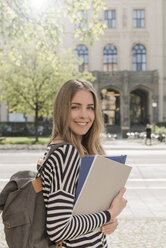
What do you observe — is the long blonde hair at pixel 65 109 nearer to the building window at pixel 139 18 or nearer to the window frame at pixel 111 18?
the window frame at pixel 111 18

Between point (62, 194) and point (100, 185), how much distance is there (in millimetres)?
291

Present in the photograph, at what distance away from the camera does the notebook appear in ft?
5.47

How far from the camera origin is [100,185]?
1745 mm

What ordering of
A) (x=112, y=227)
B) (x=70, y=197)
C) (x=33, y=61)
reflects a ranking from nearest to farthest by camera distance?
(x=70, y=197)
(x=112, y=227)
(x=33, y=61)

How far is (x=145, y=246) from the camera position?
4.09 metres

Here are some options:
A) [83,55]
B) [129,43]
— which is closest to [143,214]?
[83,55]

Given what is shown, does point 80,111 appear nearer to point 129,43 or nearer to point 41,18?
point 41,18

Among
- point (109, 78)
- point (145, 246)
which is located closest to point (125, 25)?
point (109, 78)

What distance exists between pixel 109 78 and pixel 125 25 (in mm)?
7743

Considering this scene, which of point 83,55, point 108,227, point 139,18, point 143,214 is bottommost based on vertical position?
point 143,214

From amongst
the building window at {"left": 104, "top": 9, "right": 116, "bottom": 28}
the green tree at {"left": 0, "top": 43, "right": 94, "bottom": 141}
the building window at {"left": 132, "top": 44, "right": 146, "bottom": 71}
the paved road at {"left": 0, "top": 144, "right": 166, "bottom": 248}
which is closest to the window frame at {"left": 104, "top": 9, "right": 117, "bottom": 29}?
the building window at {"left": 104, "top": 9, "right": 116, "bottom": 28}

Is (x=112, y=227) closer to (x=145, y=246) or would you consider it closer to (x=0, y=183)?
(x=145, y=246)

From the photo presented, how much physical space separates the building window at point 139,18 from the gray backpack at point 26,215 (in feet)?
132

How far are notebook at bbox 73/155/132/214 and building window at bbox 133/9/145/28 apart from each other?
40.0 m
